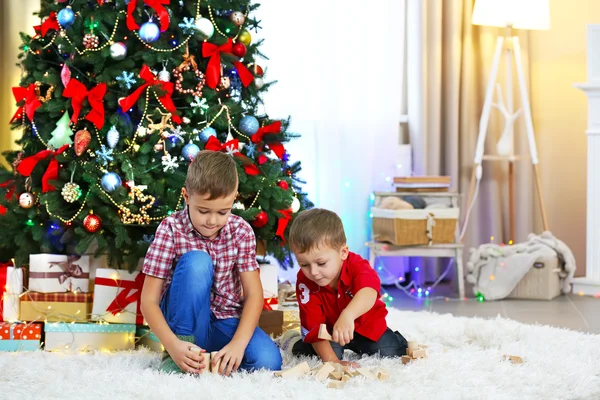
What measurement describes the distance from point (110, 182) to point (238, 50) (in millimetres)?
650

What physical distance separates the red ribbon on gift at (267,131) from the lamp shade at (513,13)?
1.69 meters

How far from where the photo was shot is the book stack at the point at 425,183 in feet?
12.7

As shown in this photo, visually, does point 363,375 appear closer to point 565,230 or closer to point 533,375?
point 533,375

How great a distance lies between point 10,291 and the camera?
2482 mm

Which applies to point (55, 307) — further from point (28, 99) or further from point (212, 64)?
point (212, 64)

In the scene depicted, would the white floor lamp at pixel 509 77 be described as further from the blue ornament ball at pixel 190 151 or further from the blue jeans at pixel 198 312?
the blue jeans at pixel 198 312

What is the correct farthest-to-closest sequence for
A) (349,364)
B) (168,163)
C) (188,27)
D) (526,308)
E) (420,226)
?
(420,226), (526,308), (188,27), (168,163), (349,364)

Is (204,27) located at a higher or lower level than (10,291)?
higher

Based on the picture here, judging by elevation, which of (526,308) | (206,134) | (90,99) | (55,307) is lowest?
(526,308)

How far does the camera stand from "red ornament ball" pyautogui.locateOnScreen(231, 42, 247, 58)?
8.95 ft

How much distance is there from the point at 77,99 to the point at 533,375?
1.57 m

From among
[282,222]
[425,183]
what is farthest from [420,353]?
[425,183]

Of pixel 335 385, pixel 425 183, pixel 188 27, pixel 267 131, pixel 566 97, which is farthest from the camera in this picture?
pixel 566 97

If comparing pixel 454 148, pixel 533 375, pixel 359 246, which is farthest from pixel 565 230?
pixel 533 375
